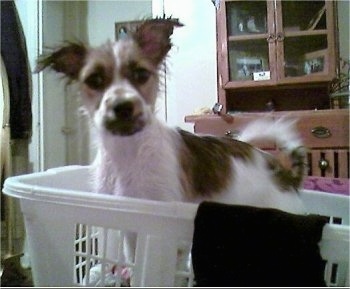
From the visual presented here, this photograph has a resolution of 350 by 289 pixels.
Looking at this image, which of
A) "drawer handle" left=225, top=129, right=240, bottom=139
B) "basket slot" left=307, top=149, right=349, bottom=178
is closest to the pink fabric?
"basket slot" left=307, top=149, right=349, bottom=178

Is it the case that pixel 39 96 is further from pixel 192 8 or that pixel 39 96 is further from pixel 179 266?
pixel 179 266

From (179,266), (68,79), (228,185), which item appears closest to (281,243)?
(179,266)

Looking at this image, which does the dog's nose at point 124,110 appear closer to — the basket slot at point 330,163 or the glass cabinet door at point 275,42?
the basket slot at point 330,163

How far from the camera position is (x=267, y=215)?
22.8 inches

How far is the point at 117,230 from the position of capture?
684 millimetres

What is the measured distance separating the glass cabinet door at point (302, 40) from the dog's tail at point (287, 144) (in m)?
0.32

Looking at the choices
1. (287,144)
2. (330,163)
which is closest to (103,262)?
(287,144)

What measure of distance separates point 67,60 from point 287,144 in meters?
0.51

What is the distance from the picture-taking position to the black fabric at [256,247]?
0.57m

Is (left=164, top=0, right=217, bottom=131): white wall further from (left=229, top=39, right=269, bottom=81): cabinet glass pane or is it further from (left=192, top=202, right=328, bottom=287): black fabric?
(left=192, top=202, right=328, bottom=287): black fabric

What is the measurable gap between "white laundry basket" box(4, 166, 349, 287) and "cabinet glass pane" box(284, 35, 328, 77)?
77cm

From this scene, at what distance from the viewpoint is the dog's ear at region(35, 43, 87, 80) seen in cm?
79

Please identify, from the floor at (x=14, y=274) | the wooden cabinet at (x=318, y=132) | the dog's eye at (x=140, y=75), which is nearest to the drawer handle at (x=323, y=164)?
the wooden cabinet at (x=318, y=132)

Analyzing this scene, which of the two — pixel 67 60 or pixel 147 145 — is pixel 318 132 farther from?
pixel 67 60
